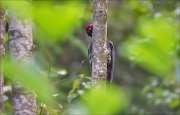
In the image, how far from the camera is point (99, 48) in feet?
5.34

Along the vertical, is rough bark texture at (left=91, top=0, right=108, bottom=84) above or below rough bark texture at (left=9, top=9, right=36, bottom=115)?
above

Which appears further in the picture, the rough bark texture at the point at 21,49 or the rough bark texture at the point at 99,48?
the rough bark texture at the point at 21,49

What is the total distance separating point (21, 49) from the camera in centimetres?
238

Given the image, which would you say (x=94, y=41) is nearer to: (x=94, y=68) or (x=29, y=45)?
(x=94, y=68)

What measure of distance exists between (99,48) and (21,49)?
2.78ft

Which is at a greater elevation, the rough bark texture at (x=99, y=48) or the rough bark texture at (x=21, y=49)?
the rough bark texture at (x=99, y=48)

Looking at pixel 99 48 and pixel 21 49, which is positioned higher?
pixel 99 48

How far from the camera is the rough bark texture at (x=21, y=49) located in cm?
231

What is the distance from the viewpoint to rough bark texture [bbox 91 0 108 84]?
5.31 ft

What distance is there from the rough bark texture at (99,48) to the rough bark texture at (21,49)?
72 centimetres

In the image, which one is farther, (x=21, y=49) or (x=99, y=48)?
(x=21, y=49)

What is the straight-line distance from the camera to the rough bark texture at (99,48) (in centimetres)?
162

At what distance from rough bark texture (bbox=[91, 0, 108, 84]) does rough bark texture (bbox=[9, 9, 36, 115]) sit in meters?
0.72

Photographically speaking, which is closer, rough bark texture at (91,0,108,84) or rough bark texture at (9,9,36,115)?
rough bark texture at (91,0,108,84)
